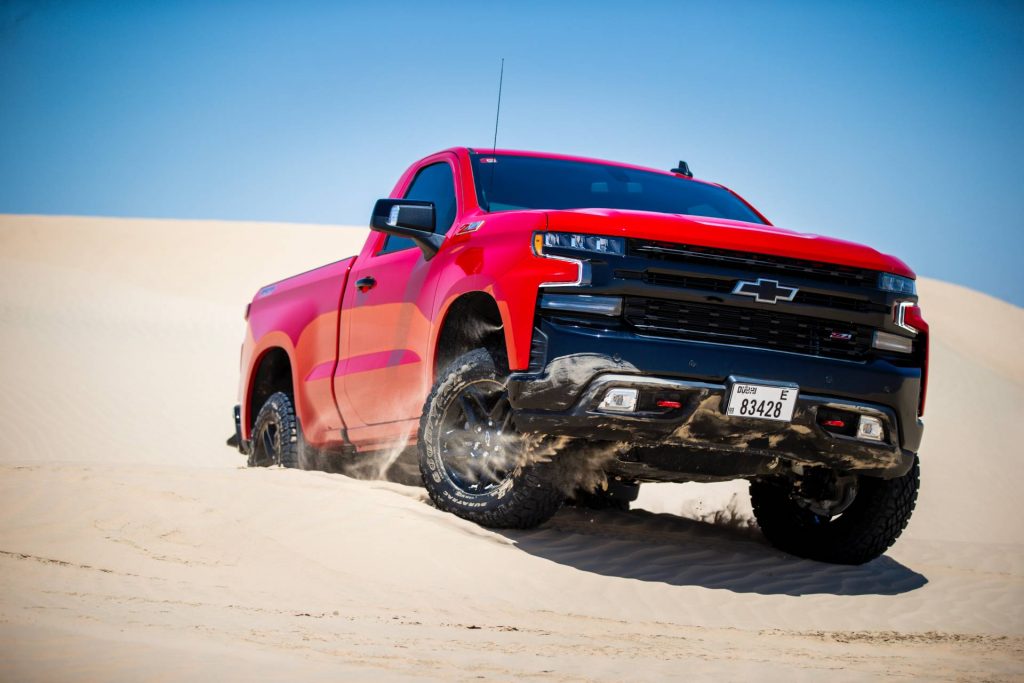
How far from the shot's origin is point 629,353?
171 inches

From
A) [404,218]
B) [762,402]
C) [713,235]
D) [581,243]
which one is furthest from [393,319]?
[762,402]

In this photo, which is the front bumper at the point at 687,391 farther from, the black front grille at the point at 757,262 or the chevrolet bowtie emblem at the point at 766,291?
the black front grille at the point at 757,262

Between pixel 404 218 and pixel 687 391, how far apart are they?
172 centimetres

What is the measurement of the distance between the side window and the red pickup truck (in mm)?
24

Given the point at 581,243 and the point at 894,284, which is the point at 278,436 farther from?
the point at 894,284

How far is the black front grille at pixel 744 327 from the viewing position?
445 centimetres

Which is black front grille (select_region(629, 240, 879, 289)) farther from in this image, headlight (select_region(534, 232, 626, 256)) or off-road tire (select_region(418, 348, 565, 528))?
off-road tire (select_region(418, 348, 565, 528))

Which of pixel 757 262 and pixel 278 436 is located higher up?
pixel 757 262

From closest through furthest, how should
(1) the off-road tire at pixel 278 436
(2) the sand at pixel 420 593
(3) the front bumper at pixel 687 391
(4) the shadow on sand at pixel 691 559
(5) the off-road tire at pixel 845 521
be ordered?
1. (2) the sand at pixel 420 593
2. (3) the front bumper at pixel 687 391
3. (4) the shadow on sand at pixel 691 559
4. (5) the off-road tire at pixel 845 521
5. (1) the off-road tire at pixel 278 436

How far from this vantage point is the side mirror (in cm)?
521

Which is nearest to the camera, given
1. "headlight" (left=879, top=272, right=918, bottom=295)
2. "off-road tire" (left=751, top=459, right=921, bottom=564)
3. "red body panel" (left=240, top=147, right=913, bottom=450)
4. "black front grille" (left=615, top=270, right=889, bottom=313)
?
"black front grille" (left=615, top=270, right=889, bottom=313)

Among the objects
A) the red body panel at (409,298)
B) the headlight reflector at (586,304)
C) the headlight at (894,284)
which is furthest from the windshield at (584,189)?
the headlight at (894,284)

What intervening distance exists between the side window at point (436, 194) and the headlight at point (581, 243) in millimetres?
1000

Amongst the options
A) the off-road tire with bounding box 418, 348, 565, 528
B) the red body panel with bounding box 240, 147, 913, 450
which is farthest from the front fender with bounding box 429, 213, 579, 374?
the off-road tire with bounding box 418, 348, 565, 528
